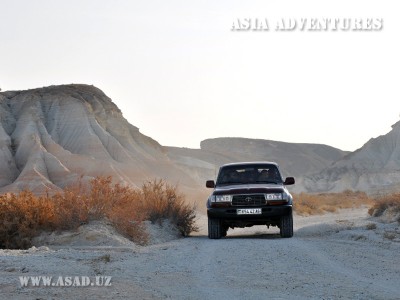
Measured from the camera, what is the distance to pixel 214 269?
1105 centimetres

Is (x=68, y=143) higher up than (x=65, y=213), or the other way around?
(x=68, y=143)

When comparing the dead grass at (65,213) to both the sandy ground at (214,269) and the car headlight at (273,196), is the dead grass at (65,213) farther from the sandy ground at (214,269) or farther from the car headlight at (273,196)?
the car headlight at (273,196)

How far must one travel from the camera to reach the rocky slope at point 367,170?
94.9m

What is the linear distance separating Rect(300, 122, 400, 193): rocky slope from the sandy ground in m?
78.4

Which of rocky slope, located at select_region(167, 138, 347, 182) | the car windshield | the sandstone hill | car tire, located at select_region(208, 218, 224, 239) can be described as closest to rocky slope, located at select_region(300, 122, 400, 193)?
the sandstone hill

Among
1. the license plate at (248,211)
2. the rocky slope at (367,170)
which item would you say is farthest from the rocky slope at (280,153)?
the license plate at (248,211)

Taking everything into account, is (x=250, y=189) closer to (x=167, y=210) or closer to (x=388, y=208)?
(x=167, y=210)

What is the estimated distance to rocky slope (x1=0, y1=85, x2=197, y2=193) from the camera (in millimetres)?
→ 54375

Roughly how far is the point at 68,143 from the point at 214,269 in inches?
2074

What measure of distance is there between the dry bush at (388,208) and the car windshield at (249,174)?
8326 millimetres

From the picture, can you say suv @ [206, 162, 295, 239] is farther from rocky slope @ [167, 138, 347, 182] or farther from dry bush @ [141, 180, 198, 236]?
rocky slope @ [167, 138, 347, 182]

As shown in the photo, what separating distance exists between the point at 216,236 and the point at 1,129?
44.8 meters

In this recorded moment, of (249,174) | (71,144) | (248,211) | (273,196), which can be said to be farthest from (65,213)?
(71,144)

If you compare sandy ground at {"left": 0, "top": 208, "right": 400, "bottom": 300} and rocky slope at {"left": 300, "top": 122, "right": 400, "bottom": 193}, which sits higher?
rocky slope at {"left": 300, "top": 122, "right": 400, "bottom": 193}
